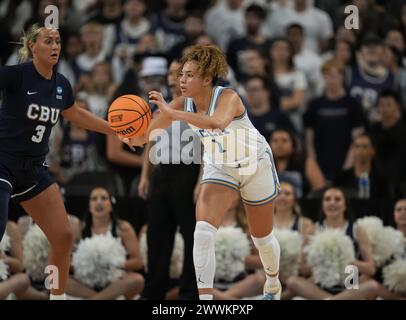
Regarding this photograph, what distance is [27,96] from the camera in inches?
266

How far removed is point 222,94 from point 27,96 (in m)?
1.42

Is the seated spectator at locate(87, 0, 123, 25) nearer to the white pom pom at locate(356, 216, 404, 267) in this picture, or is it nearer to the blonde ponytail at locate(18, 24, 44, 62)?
the white pom pom at locate(356, 216, 404, 267)

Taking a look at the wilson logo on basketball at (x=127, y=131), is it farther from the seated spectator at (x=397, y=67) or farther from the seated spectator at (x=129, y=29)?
the seated spectator at (x=397, y=67)

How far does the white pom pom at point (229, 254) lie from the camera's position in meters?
8.85

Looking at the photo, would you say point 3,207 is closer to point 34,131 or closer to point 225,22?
point 34,131

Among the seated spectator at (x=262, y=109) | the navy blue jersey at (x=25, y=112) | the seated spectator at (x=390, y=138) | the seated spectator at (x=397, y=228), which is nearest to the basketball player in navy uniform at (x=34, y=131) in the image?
the navy blue jersey at (x=25, y=112)

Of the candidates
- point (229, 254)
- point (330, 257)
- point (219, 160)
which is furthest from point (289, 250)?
point (219, 160)

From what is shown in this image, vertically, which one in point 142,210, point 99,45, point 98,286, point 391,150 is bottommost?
point 98,286

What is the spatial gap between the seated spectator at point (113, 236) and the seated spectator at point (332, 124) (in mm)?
2905

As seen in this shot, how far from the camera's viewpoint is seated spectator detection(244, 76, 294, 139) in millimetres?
10602

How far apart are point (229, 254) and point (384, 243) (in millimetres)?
1499
